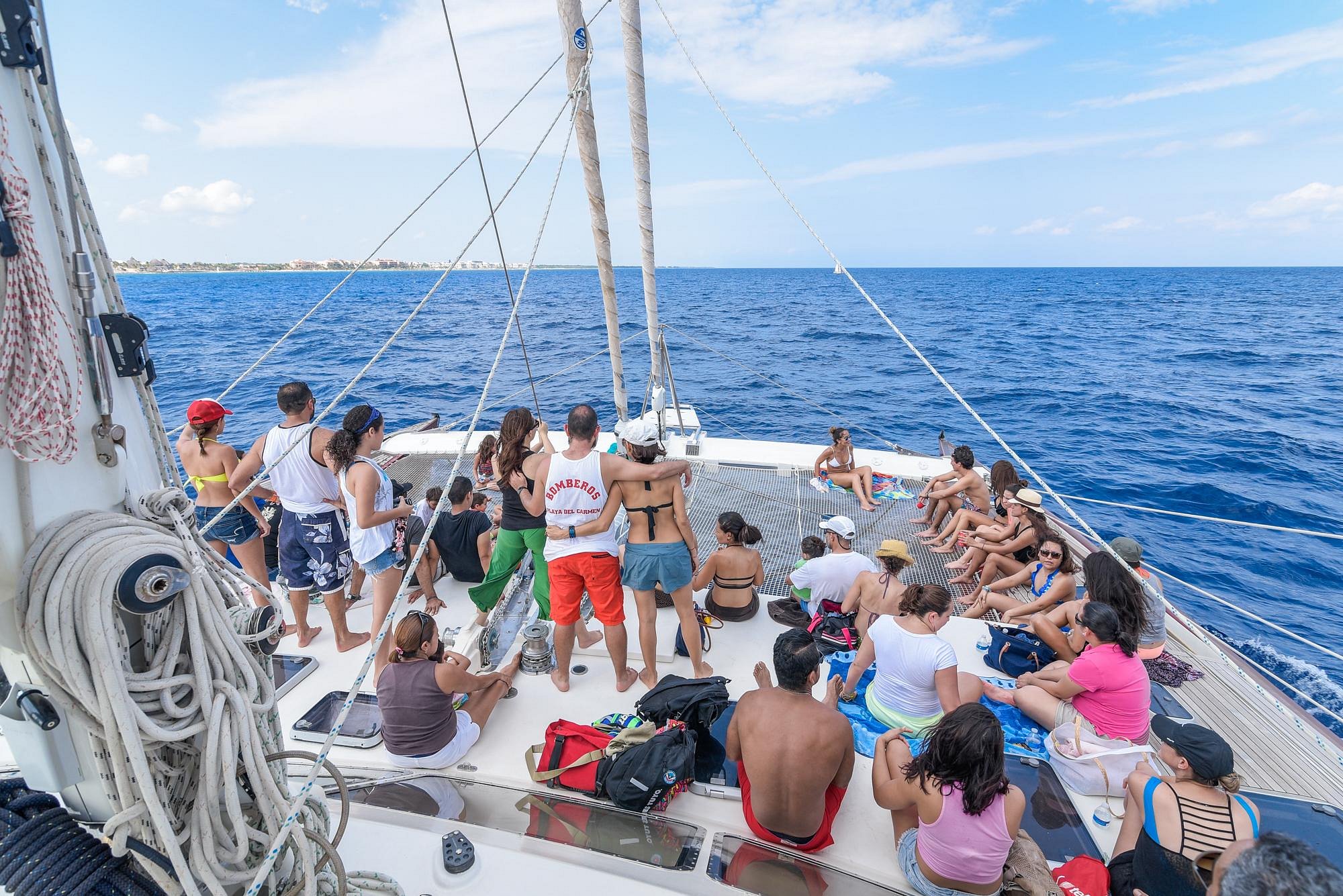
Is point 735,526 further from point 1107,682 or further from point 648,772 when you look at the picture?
point 1107,682

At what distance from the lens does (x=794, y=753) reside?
2357 millimetres

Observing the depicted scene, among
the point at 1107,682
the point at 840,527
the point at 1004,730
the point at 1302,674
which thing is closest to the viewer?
the point at 1107,682

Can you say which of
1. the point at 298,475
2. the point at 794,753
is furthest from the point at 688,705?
the point at 298,475

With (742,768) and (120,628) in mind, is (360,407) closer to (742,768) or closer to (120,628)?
(120,628)

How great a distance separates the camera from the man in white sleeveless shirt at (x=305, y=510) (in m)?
3.40

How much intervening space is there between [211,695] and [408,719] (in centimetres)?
144

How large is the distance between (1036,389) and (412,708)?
69.4ft

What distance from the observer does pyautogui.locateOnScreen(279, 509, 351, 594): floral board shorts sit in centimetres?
357

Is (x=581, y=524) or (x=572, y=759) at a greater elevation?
(x=581, y=524)

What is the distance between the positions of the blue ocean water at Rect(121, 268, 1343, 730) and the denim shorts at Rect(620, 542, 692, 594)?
11.5ft

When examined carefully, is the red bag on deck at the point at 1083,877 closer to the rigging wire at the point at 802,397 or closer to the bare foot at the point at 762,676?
the bare foot at the point at 762,676

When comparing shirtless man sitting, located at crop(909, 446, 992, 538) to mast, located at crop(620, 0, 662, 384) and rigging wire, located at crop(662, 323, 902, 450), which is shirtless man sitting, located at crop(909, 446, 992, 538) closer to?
rigging wire, located at crop(662, 323, 902, 450)

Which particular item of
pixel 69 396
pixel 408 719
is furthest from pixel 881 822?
pixel 69 396

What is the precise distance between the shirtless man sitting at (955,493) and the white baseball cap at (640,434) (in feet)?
12.6
